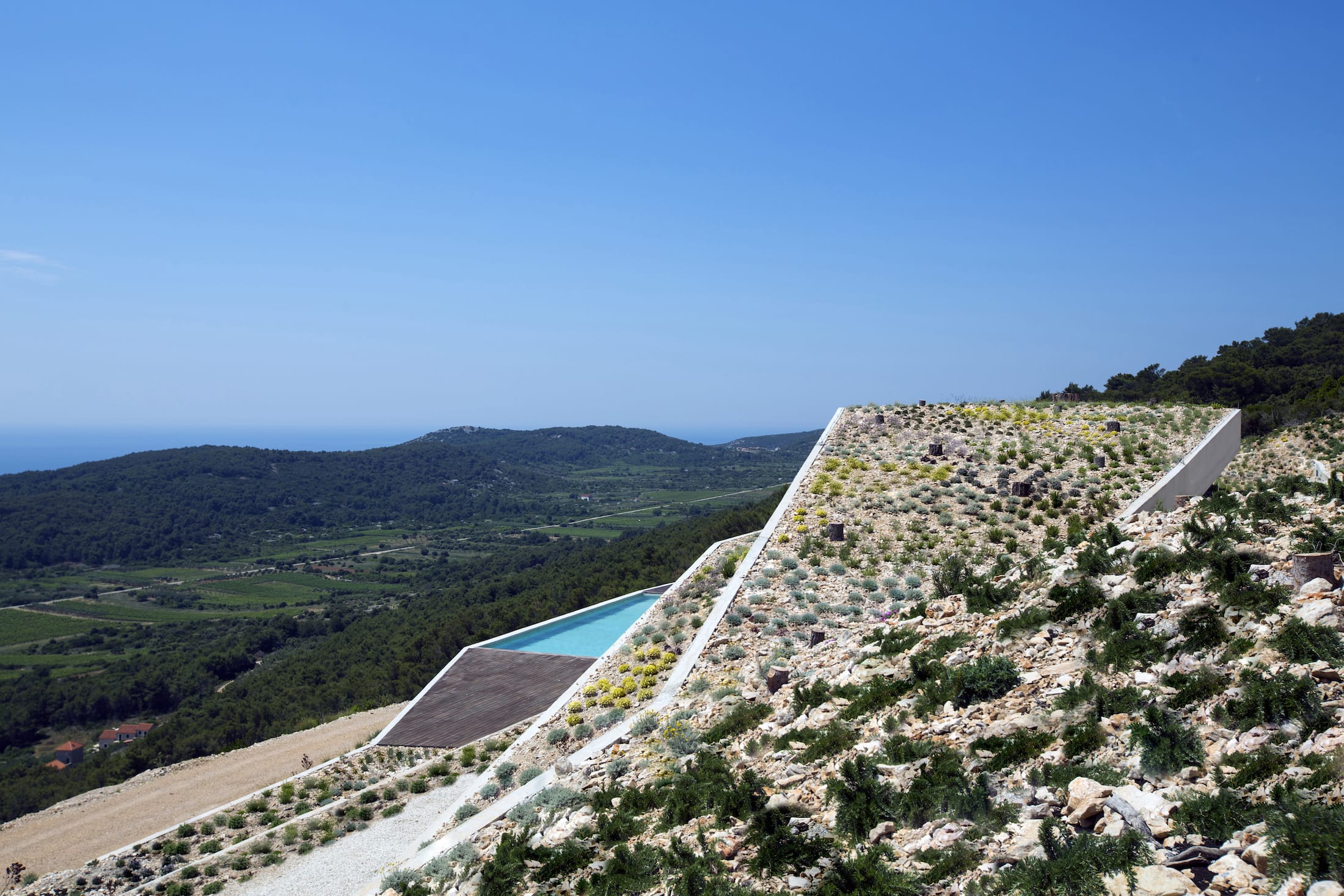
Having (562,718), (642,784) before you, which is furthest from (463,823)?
(562,718)

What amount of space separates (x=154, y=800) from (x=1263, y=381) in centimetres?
4594

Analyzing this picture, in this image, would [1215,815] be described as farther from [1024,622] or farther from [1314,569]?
[1024,622]

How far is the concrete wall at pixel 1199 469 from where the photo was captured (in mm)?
15758

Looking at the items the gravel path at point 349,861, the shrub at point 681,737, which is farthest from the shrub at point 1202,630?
the gravel path at point 349,861

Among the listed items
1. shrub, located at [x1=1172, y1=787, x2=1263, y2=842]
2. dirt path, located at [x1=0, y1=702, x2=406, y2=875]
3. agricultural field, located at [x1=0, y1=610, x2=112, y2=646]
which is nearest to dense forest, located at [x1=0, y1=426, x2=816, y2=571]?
agricultural field, located at [x1=0, y1=610, x2=112, y2=646]

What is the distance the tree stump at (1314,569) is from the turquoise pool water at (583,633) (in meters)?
14.1

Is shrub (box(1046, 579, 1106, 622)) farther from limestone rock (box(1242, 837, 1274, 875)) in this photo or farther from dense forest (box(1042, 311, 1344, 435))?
dense forest (box(1042, 311, 1344, 435))

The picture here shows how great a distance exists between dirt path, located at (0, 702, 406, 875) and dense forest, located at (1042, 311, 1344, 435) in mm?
26235

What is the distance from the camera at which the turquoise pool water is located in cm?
1891

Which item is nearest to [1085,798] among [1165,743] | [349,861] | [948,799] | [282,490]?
[1165,743]

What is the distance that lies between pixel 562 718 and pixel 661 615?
3.75 meters

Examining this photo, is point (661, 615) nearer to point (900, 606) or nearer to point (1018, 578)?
point (900, 606)

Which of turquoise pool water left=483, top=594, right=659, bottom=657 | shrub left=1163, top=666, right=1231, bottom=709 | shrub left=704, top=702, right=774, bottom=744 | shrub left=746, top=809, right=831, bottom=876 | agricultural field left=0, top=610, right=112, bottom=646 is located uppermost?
shrub left=1163, top=666, right=1231, bottom=709

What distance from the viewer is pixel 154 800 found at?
1507 centimetres
